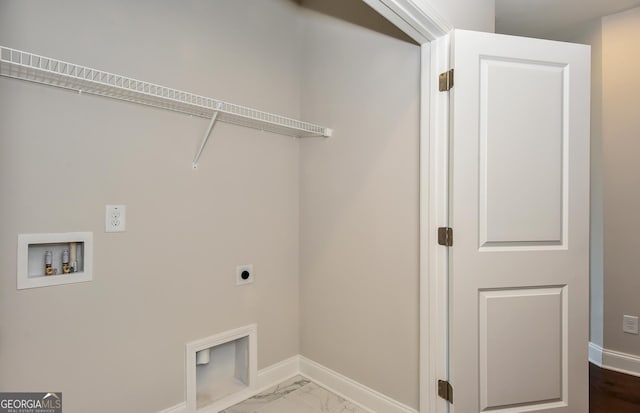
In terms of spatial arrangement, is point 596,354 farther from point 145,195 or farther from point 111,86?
point 111,86

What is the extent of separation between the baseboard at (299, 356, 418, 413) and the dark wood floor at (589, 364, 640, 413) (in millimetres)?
1215

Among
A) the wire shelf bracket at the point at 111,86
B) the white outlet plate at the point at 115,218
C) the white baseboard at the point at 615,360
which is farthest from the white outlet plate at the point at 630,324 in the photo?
the white outlet plate at the point at 115,218

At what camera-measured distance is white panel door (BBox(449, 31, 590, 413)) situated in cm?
155

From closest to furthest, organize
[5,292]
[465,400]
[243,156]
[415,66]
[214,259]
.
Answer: [5,292], [465,400], [415,66], [214,259], [243,156]

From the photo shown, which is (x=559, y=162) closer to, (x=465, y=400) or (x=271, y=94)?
(x=465, y=400)

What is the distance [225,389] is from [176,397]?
35 cm

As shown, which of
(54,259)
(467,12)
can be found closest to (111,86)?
(54,259)

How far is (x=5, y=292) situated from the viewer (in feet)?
A: 4.27

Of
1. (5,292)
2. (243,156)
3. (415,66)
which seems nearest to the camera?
(5,292)

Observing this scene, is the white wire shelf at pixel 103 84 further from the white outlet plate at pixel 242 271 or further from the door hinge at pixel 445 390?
the door hinge at pixel 445 390

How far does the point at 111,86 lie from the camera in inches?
54.1

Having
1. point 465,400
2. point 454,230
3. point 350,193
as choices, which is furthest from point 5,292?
point 465,400

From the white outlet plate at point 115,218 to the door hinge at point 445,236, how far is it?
1.56 meters

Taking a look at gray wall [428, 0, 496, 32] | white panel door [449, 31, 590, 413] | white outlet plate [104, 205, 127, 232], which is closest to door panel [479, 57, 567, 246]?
white panel door [449, 31, 590, 413]
